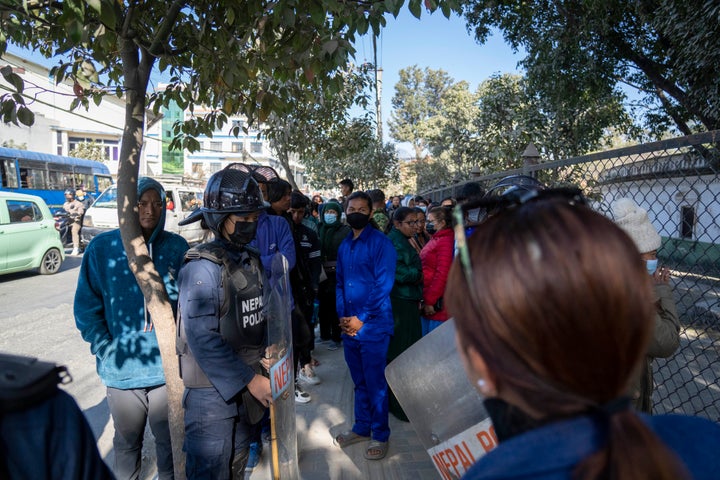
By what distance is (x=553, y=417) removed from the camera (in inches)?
29.5

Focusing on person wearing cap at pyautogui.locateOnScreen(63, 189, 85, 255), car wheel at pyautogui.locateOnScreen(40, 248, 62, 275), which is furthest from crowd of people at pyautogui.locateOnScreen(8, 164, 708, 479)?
person wearing cap at pyautogui.locateOnScreen(63, 189, 85, 255)

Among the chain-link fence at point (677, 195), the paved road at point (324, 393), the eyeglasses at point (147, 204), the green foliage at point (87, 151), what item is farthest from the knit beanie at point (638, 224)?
the green foliage at point (87, 151)

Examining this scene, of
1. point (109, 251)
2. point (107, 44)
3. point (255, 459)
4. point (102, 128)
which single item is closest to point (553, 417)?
point (109, 251)

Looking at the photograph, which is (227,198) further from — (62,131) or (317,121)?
(62,131)

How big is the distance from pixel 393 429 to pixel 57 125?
46.4 metres

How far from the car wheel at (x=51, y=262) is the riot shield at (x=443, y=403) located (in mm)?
12058

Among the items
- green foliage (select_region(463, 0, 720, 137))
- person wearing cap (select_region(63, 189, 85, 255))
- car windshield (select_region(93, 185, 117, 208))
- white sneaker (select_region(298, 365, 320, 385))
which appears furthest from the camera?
person wearing cap (select_region(63, 189, 85, 255))

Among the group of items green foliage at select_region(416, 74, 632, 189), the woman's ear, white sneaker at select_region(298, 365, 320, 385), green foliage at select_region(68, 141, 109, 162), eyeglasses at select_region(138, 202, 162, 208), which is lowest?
white sneaker at select_region(298, 365, 320, 385)

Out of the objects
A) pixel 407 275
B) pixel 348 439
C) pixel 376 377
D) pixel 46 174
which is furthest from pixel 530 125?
pixel 46 174

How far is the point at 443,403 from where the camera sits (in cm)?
146

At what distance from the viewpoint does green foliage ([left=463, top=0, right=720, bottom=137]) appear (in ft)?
23.5

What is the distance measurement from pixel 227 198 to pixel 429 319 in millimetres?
2762

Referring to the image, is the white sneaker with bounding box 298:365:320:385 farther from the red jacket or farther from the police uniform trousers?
the police uniform trousers

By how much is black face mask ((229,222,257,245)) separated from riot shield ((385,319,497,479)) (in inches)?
46.9
